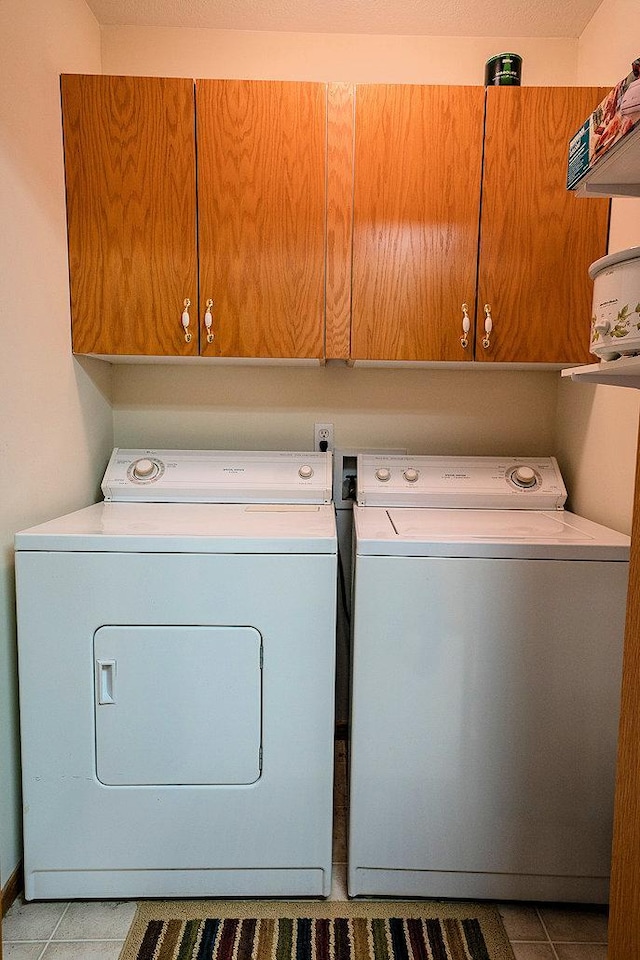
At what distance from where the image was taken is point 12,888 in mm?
1423

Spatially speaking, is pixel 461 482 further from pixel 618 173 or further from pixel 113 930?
pixel 113 930

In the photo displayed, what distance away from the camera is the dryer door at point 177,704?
1355mm

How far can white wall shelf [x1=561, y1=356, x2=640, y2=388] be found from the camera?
0.85 metres

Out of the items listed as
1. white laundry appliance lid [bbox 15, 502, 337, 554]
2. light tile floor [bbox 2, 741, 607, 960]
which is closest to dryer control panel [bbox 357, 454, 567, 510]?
white laundry appliance lid [bbox 15, 502, 337, 554]

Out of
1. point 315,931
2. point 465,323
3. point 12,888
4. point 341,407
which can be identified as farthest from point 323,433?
point 12,888

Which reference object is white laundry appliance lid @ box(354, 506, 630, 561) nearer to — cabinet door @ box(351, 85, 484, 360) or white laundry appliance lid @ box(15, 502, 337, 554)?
white laundry appliance lid @ box(15, 502, 337, 554)

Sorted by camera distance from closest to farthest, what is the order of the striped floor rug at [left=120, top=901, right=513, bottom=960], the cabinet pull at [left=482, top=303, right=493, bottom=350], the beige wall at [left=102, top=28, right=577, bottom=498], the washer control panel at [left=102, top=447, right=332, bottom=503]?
the striped floor rug at [left=120, top=901, right=513, bottom=960] < the cabinet pull at [left=482, top=303, right=493, bottom=350] < the washer control panel at [left=102, top=447, right=332, bottom=503] < the beige wall at [left=102, top=28, right=577, bottom=498]

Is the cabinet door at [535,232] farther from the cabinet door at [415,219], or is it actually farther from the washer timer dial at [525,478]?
the washer timer dial at [525,478]

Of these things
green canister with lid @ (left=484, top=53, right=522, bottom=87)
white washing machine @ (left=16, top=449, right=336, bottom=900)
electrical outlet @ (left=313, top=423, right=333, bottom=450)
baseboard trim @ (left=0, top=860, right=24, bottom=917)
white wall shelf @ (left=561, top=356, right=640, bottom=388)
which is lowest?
baseboard trim @ (left=0, top=860, right=24, bottom=917)

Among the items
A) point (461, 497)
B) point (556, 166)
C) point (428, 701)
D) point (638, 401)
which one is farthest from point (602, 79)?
point (428, 701)

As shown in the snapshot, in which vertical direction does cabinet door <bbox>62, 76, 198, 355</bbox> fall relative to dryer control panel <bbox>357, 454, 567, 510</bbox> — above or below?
above

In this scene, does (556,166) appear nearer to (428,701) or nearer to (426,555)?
(426,555)

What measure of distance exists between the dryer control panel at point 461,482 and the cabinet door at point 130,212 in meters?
0.77

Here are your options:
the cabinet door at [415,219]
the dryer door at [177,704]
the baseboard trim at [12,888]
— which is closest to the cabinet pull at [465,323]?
the cabinet door at [415,219]
